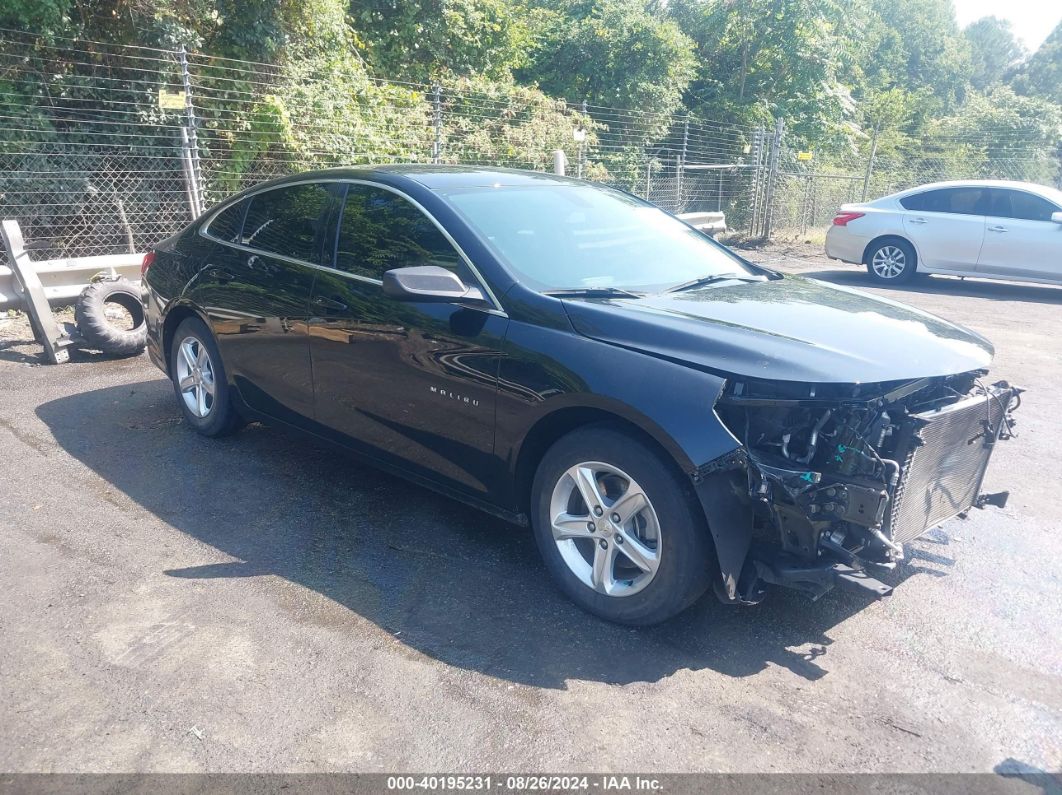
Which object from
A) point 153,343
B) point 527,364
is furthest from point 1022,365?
point 153,343

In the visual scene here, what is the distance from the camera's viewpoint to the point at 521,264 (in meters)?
3.80

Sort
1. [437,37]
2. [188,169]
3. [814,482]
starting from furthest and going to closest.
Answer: [437,37] < [188,169] < [814,482]

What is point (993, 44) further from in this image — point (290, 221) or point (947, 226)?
point (290, 221)

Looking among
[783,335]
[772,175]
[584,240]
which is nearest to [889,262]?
[772,175]

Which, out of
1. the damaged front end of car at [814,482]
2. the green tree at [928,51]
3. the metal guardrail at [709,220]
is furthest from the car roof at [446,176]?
the green tree at [928,51]

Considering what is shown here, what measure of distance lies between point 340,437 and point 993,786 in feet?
10.4

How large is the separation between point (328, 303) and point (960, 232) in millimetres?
10028

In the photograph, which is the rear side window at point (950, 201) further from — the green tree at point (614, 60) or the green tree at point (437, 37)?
the green tree at point (437, 37)

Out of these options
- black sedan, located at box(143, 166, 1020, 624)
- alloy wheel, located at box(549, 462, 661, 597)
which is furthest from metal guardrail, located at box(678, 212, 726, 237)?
alloy wheel, located at box(549, 462, 661, 597)

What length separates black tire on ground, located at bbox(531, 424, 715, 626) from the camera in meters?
3.07

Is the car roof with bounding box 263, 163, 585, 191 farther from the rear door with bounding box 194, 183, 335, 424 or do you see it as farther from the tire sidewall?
the tire sidewall

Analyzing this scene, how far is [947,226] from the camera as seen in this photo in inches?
458

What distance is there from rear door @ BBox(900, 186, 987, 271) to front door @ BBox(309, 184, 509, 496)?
972cm

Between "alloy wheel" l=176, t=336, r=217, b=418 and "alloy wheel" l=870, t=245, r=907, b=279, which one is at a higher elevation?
"alloy wheel" l=176, t=336, r=217, b=418
